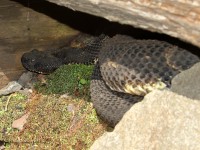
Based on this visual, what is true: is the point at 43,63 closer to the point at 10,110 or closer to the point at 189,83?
the point at 10,110

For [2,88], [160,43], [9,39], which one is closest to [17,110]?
[2,88]

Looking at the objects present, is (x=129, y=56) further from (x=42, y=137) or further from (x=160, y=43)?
(x=42, y=137)

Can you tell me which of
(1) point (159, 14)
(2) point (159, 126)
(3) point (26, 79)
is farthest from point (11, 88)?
(1) point (159, 14)

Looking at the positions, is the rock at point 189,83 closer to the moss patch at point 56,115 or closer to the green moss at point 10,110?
the moss patch at point 56,115

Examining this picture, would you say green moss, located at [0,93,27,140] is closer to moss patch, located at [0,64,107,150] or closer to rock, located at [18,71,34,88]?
moss patch, located at [0,64,107,150]

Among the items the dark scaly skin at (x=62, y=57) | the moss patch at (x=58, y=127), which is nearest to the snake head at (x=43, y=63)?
the dark scaly skin at (x=62, y=57)
